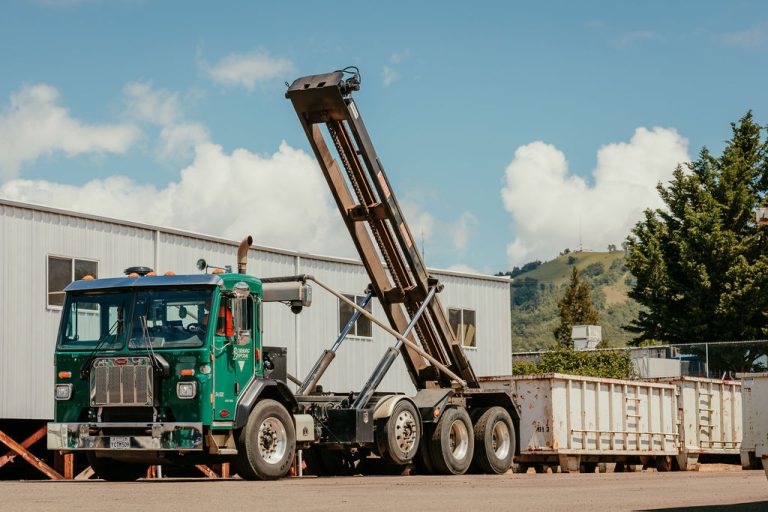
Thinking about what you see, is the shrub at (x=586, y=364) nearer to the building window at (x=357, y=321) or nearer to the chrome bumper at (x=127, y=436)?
the building window at (x=357, y=321)

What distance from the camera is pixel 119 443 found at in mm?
15961

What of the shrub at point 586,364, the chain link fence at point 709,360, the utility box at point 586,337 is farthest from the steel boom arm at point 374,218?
the utility box at point 586,337

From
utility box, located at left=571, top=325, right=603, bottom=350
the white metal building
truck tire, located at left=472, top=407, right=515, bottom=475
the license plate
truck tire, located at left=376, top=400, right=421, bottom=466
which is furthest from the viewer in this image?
utility box, located at left=571, top=325, right=603, bottom=350

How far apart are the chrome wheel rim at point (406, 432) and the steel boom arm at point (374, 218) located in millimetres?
1803

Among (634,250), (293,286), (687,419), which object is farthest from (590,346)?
(293,286)

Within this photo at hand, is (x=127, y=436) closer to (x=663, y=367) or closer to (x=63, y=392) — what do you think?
(x=63, y=392)

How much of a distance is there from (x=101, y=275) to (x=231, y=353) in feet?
27.9

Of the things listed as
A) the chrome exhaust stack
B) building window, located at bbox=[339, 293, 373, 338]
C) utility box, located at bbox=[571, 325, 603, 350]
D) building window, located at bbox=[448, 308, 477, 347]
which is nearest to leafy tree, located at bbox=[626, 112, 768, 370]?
utility box, located at bbox=[571, 325, 603, 350]

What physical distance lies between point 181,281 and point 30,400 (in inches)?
313

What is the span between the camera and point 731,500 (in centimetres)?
1327

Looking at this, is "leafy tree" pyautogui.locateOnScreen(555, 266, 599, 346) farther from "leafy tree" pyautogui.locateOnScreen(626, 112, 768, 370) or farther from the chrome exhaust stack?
the chrome exhaust stack

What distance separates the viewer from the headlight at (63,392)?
16.5 meters

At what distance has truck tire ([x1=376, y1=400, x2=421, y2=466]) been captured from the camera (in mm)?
18641

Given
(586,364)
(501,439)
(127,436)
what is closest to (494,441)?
(501,439)
